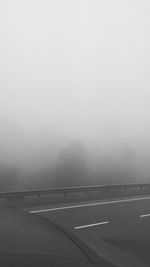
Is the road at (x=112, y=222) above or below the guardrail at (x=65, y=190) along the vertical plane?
below

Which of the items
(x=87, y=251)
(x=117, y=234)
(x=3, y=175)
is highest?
(x=3, y=175)

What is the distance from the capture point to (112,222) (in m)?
10.7

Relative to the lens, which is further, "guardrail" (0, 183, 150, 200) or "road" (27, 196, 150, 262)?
"guardrail" (0, 183, 150, 200)

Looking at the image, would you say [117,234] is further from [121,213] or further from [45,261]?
[45,261]

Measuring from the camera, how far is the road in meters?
Result: 7.26

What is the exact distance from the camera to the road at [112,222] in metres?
7.26

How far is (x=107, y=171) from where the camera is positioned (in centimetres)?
4597

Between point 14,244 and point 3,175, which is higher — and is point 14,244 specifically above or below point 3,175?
below

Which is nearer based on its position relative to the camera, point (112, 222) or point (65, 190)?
point (112, 222)

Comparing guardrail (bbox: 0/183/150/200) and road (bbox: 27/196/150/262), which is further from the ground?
guardrail (bbox: 0/183/150/200)

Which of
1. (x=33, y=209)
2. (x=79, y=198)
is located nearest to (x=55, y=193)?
(x=79, y=198)

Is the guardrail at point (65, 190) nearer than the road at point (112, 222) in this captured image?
No

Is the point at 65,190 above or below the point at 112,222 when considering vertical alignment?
above

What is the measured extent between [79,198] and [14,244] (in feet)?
52.7
